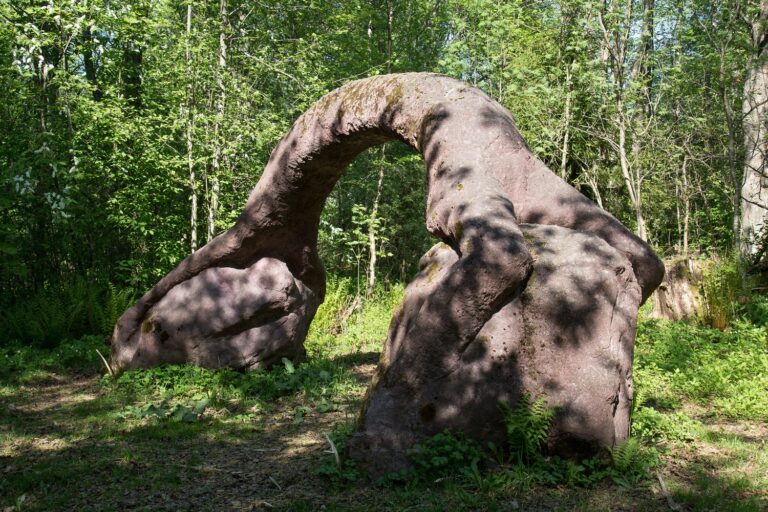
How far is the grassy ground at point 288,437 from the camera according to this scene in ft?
12.8

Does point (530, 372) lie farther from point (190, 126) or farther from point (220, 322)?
point (190, 126)

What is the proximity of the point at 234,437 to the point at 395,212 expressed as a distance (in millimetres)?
10483

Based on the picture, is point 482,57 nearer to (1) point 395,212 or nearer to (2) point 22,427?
(1) point 395,212

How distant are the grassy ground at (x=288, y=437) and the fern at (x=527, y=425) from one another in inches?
6.2

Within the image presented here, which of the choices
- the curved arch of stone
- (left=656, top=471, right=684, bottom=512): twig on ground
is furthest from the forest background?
the curved arch of stone

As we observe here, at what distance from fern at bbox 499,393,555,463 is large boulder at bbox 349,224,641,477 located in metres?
0.06

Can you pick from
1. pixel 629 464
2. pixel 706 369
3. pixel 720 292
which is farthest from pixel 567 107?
pixel 629 464

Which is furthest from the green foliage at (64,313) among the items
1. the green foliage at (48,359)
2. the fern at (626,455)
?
the fern at (626,455)

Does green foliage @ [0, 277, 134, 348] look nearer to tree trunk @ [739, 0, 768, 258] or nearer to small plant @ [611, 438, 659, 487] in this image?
small plant @ [611, 438, 659, 487]

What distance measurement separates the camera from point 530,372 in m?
4.23

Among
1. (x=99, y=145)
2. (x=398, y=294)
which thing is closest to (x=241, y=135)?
(x=99, y=145)

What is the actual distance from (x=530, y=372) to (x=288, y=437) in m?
2.49

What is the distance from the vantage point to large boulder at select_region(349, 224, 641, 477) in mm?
4141

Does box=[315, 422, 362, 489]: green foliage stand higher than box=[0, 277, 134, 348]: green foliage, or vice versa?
box=[0, 277, 134, 348]: green foliage
